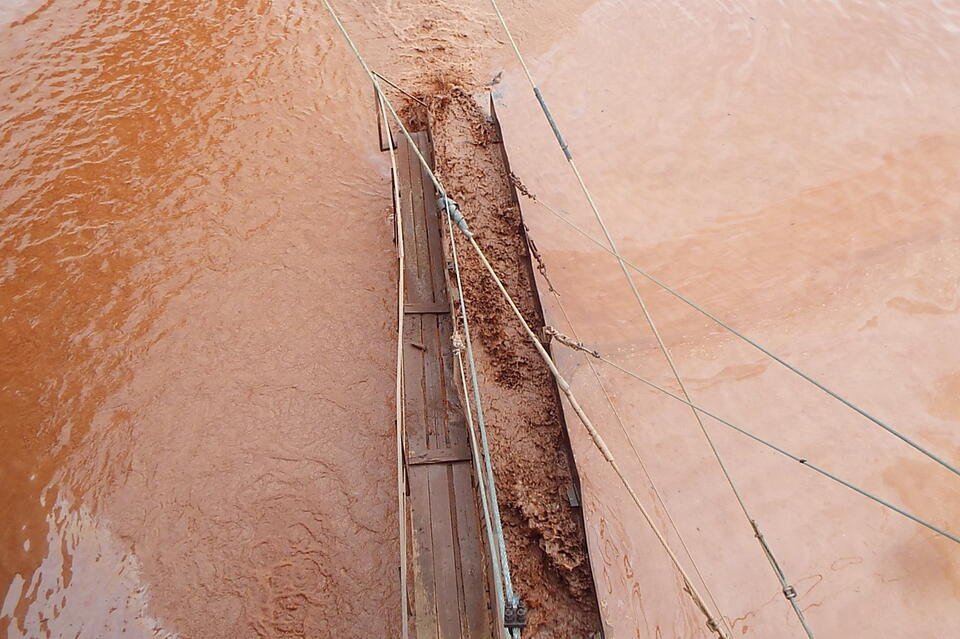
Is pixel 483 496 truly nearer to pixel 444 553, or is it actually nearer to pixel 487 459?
pixel 487 459

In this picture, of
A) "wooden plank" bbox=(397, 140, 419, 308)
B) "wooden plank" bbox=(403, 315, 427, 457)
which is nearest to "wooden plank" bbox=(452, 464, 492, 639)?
"wooden plank" bbox=(403, 315, 427, 457)

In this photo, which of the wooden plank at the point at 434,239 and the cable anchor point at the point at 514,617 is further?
the wooden plank at the point at 434,239

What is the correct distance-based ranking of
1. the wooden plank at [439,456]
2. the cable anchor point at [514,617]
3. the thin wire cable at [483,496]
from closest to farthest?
the cable anchor point at [514,617], the thin wire cable at [483,496], the wooden plank at [439,456]

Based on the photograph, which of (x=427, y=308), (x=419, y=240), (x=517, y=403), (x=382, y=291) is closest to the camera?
(x=517, y=403)

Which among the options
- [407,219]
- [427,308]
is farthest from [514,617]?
[407,219]

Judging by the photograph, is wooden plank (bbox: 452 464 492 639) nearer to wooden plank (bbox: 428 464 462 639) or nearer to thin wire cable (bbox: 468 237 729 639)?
wooden plank (bbox: 428 464 462 639)

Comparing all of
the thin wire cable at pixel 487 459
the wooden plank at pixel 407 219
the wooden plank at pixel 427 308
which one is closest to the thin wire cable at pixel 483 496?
the thin wire cable at pixel 487 459

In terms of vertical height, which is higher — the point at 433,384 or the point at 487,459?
the point at 487,459

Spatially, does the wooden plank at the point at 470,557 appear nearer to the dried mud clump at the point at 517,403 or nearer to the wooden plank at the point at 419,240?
the dried mud clump at the point at 517,403
